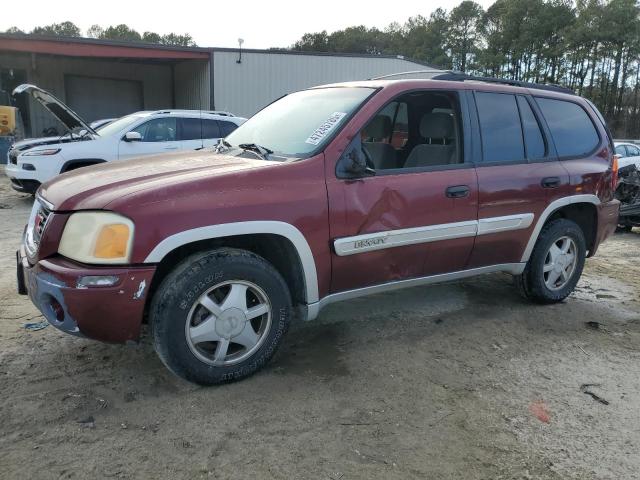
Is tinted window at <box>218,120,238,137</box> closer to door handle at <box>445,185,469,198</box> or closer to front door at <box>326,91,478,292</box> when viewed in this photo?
front door at <box>326,91,478,292</box>

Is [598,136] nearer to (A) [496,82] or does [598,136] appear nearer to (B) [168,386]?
(A) [496,82]

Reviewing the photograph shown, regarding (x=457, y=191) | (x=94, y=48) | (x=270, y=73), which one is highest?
(x=94, y=48)

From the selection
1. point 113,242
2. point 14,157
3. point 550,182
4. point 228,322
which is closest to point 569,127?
point 550,182

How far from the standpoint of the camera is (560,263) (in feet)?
15.4

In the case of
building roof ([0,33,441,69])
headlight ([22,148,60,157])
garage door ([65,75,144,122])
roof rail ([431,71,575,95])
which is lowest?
headlight ([22,148,60,157])

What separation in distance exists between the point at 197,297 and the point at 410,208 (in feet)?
5.10

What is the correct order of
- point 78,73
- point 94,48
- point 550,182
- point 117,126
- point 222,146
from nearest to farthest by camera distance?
point 222,146
point 550,182
point 117,126
point 94,48
point 78,73

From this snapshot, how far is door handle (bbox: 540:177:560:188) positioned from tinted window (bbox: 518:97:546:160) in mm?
206

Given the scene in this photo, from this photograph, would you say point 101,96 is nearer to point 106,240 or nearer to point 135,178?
point 135,178

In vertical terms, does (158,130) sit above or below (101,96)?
below

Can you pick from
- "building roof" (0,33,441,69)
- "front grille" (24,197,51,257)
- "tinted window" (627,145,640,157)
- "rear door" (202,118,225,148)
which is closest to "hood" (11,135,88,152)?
"rear door" (202,118,225,148)

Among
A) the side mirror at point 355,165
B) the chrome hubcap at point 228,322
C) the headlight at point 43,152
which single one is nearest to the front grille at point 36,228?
the chrome hubcap at point 228,322

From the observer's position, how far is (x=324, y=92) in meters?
4.07

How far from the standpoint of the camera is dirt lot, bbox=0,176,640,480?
248cm
